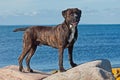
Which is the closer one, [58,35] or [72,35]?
[72,35]

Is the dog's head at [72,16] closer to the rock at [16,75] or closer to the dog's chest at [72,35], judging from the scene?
the dog's chest at [72,35]

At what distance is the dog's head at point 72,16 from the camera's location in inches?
627

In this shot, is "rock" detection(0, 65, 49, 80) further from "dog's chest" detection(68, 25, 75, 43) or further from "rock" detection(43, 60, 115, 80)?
"dog's chest" detection(68, 25, 75, 43)

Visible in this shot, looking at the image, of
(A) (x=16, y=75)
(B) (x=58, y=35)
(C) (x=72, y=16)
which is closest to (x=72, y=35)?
(B) (x=58, y=35)

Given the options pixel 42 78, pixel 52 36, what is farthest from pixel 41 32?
pixel 42 78

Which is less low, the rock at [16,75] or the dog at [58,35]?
the dog at [58,35]

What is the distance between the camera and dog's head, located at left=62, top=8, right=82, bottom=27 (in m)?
15.9

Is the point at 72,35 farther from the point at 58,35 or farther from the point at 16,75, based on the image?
the point at 16,75

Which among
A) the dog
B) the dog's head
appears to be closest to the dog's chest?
the dog

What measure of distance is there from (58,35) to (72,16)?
84cm

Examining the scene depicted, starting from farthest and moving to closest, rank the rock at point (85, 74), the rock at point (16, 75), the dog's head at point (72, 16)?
the rock at point (16, 75) → the dog's head at point (72, 16) → the rock at point (85, 74)

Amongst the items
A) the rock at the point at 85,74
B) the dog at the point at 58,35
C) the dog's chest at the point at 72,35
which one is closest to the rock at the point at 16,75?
the dog at the point at 58,35

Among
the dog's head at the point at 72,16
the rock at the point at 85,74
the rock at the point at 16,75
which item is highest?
the dog's head at the point at 72,16

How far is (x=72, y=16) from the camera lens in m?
16.0
